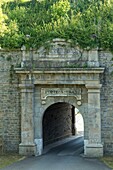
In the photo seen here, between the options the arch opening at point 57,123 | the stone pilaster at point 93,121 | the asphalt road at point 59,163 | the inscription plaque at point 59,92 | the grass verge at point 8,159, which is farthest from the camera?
the arch opening at point 57,123

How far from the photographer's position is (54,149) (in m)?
21.2

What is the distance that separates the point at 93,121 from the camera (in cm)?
1795

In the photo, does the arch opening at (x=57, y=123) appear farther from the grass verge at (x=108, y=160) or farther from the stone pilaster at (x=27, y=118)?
the grass verge at (x=108, y=160)

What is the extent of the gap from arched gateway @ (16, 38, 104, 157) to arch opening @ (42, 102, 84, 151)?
2.44 m

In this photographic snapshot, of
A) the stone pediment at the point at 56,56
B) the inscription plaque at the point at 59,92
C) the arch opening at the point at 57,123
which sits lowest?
the arch opening at the point at 57,123

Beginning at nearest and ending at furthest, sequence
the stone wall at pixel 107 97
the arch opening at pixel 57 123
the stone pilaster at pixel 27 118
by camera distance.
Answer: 1. the stone wall at pixel 107 97
2. the stone pilaster at pixel 27 118
3. the arch opening at pixel 57 123

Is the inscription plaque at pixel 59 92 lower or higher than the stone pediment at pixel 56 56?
lower

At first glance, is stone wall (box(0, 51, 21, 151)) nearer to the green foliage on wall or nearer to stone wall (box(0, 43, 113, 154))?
stone wall (box(0, 43, 113, 154))

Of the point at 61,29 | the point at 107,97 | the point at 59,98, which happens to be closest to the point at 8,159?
the point at 59,98

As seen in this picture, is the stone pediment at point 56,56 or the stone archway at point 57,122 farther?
the stone archway at point 57,122

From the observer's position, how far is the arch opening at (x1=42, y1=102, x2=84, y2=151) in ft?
72.1

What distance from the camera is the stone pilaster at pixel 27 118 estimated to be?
18156mm

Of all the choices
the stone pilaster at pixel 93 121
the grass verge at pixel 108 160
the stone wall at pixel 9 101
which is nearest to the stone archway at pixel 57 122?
the stone wall at pixel 9 101

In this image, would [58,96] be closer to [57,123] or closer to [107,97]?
[107,97]
